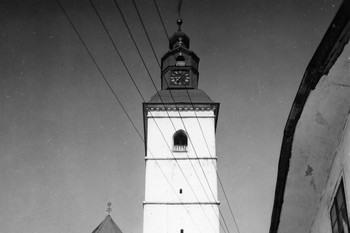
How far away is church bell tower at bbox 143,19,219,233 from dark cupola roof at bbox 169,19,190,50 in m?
1.19

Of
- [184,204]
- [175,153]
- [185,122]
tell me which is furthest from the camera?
[185,122]

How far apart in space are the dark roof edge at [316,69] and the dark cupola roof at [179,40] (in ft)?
72.7

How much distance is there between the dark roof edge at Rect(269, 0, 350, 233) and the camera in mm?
3764

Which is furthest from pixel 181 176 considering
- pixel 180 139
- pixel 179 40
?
pixel 179 40

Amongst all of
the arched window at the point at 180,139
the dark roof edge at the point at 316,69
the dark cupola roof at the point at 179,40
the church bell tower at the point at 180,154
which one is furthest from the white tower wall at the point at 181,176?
the dark roof edge at the point at 316,69

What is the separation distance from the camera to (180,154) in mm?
22109

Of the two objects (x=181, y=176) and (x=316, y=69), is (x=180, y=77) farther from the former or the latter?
(x=316, y=69)

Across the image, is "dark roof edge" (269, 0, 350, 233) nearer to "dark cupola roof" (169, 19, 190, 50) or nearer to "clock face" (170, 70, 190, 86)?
"clock face" (170, 70, 190, 86)

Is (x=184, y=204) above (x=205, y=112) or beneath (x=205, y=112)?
beneath

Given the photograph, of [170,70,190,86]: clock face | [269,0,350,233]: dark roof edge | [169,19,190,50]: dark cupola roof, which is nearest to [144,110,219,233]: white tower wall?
[170,70,190,86]: clock face

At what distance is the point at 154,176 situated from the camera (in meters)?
21.3

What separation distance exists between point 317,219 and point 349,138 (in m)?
1.57

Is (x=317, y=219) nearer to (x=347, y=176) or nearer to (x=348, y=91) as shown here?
(x=347, y=176)

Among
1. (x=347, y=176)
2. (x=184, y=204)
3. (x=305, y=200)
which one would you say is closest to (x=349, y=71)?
(x=347, y=176)
